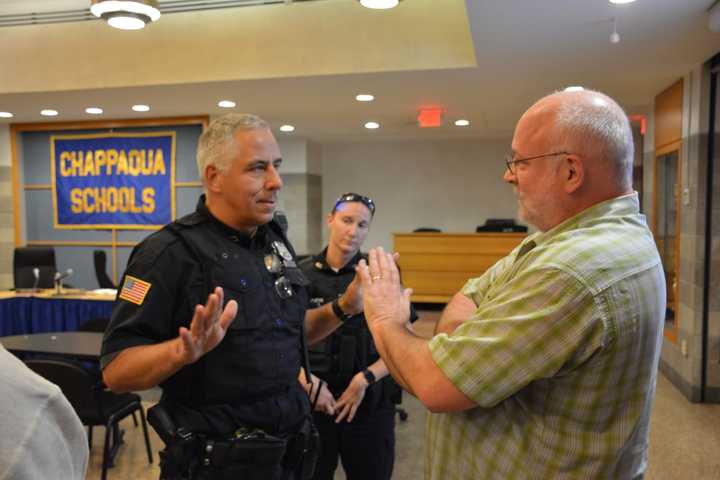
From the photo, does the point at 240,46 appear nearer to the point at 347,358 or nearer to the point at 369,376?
the point at 347,358

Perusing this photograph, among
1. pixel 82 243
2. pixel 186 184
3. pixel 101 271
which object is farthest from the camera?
pixel 82 243

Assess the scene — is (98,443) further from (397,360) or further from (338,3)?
(338,3)

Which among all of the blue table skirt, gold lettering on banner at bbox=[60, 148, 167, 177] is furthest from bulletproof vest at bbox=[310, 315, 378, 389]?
gold lettering on banner at bbox=[60, 148, 167, 177]

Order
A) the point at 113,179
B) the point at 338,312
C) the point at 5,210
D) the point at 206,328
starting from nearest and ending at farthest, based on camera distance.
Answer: the point at 206,328
the point at 338,312
the point at 113,179
the point at 5,210

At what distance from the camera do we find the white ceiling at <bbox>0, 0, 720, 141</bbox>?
3.28 meters

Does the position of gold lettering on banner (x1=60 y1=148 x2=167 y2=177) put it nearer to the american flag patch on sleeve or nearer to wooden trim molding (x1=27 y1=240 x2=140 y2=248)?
wooden trim molding (x1=27 y1=240 x2=140 y2=248)

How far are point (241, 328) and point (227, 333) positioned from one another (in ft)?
0.13

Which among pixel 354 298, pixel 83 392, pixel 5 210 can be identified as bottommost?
pixel 83 392

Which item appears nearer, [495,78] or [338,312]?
[338,312]

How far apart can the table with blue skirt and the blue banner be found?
85.7 inches

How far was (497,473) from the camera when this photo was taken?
110cm

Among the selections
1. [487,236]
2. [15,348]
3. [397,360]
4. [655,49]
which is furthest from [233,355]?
[487,236]

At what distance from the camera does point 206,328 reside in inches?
→ 48.5

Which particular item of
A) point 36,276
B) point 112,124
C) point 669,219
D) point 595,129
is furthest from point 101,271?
point 595,129
